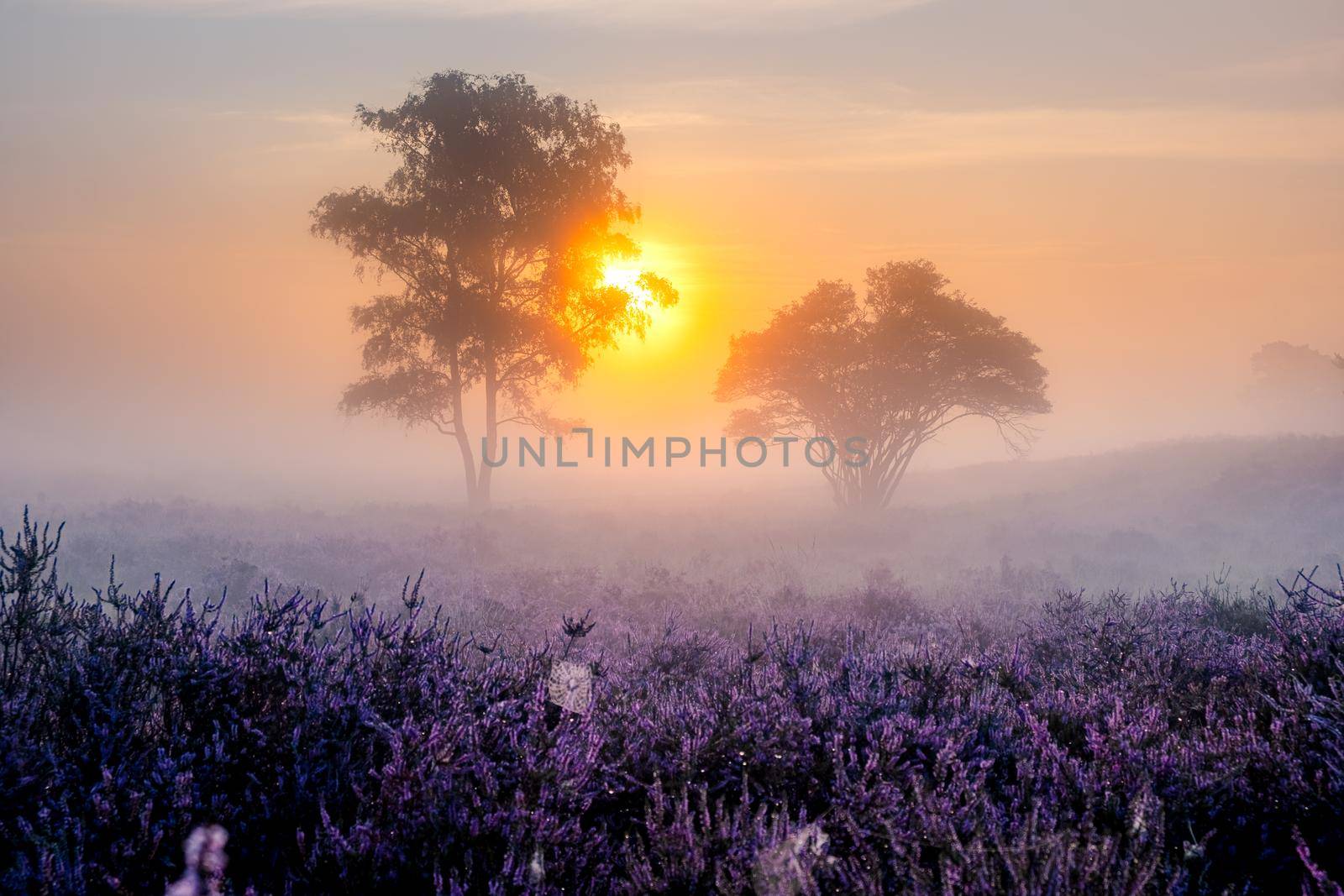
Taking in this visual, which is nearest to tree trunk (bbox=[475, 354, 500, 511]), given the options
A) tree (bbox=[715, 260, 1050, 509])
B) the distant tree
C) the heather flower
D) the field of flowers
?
tree (bbox=[715, 260, 1050, 509])

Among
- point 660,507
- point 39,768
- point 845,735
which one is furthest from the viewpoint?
point 660,507

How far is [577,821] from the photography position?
2.12 metres

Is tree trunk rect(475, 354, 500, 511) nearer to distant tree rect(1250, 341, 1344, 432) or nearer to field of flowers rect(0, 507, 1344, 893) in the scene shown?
field of flowers rect(0, 507, 1344, 893)

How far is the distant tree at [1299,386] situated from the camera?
91.1 metres

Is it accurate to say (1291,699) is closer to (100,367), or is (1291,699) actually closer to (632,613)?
(632,613)

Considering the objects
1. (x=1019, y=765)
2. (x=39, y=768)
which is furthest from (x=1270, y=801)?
(x=39, y=768)

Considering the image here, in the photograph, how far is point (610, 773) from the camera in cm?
254

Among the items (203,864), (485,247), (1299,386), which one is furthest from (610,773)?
(1299,386)

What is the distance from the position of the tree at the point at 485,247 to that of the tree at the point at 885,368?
14.5ft

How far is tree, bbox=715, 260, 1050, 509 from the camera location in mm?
23688

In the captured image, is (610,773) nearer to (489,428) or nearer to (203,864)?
(203,864)

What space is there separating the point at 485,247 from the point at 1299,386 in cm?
10408

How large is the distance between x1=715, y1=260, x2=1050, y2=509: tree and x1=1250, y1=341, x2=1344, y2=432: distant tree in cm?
8875

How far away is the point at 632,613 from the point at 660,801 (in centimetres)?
683
